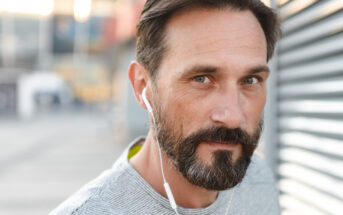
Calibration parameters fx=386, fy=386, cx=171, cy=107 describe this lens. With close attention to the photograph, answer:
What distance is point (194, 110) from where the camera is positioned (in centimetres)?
139

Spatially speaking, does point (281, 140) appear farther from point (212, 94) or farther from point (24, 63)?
point (24, 63)

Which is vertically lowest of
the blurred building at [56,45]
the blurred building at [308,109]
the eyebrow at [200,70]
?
the blurred building at [56,45]

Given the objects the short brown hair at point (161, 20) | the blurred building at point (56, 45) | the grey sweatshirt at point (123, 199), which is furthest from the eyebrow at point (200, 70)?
the blurred building at point (56, 45)

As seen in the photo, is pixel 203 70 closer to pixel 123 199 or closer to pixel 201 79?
pixel 201 79

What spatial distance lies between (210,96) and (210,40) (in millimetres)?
200

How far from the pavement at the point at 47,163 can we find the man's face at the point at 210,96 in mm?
4786

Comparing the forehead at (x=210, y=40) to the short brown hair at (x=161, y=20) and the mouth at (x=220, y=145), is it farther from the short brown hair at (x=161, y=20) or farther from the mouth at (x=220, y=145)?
the mouth at (x=220, y=145)

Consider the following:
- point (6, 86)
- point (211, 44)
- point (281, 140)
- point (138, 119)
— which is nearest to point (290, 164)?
point (281, 140)

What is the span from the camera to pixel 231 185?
1.42 meters

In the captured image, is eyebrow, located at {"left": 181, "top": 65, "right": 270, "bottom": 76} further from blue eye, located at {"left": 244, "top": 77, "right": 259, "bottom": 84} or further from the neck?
the neck

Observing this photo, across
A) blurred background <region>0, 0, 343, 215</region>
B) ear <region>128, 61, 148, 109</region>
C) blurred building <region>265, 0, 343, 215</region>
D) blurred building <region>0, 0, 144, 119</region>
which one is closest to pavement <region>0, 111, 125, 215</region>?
blurred background <region>0, 0, 343, 215</region>

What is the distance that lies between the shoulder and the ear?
32 centimetres

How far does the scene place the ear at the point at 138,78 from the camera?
160 centimetres

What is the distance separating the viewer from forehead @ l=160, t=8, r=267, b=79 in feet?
4.51
